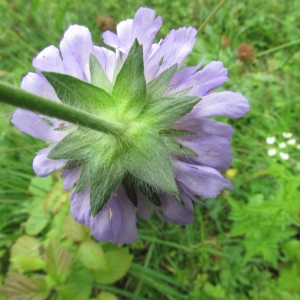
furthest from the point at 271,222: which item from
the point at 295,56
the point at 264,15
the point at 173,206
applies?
the point at 264,15

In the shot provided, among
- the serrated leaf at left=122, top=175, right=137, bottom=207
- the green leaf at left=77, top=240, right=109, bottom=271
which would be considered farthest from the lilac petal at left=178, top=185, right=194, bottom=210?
the green leaf at left=77, top=240, right=109, bottom=271

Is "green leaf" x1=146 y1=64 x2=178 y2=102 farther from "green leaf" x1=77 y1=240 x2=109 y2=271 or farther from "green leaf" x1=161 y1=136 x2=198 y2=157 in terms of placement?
"green leaf" x1=77 y1=240 x2=109 y2=271

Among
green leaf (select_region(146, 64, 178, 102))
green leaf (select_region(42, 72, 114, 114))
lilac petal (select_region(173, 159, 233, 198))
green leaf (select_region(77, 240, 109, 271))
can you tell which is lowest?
green leaf (select_region(77, 240, 109, 271))

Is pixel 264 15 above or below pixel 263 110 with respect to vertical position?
above

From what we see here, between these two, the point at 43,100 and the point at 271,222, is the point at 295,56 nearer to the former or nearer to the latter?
the point at 271,222

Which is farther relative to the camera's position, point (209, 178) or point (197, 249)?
point (197, 249)

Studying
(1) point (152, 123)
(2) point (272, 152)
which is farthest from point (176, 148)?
(2) point (272, 152)

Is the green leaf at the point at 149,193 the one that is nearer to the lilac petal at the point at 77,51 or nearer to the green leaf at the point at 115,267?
the lilac petal at the point at 77,51
